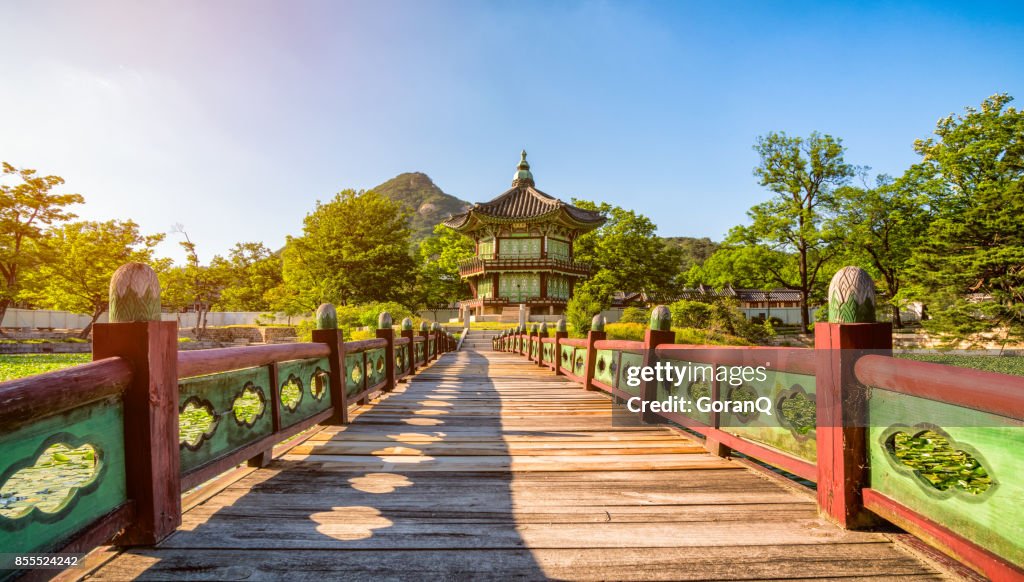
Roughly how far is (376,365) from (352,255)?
1106 inches

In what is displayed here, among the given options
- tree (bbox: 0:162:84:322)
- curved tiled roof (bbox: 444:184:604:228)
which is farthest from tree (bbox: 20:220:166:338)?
curved tiled roof (bbox: 444:184:604:228)

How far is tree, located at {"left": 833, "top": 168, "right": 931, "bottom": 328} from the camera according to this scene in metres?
24.8

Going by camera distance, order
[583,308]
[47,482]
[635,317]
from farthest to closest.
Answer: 1. [583,308]
2. [635,317]
3. [47,482]

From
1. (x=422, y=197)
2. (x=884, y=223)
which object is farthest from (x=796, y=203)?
(x=422, y=197)

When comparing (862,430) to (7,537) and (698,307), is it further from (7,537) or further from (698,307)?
(698,307)

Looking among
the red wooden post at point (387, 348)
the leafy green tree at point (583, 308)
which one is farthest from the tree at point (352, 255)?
the red wooden post at point (387, 348)

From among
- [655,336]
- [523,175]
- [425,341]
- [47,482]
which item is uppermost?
[523,175]

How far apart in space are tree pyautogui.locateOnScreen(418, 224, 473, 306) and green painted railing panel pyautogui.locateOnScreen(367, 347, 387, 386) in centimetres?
2943

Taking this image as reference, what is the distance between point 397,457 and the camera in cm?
331

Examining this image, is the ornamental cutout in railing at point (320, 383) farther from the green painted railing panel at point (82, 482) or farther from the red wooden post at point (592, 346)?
the red wooden post at point (592, 346)

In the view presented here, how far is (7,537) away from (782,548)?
104 inches

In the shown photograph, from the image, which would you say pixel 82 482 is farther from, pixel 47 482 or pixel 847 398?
pixel 847 398

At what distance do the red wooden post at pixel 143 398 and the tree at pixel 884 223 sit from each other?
102 feet

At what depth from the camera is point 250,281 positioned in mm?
40781
